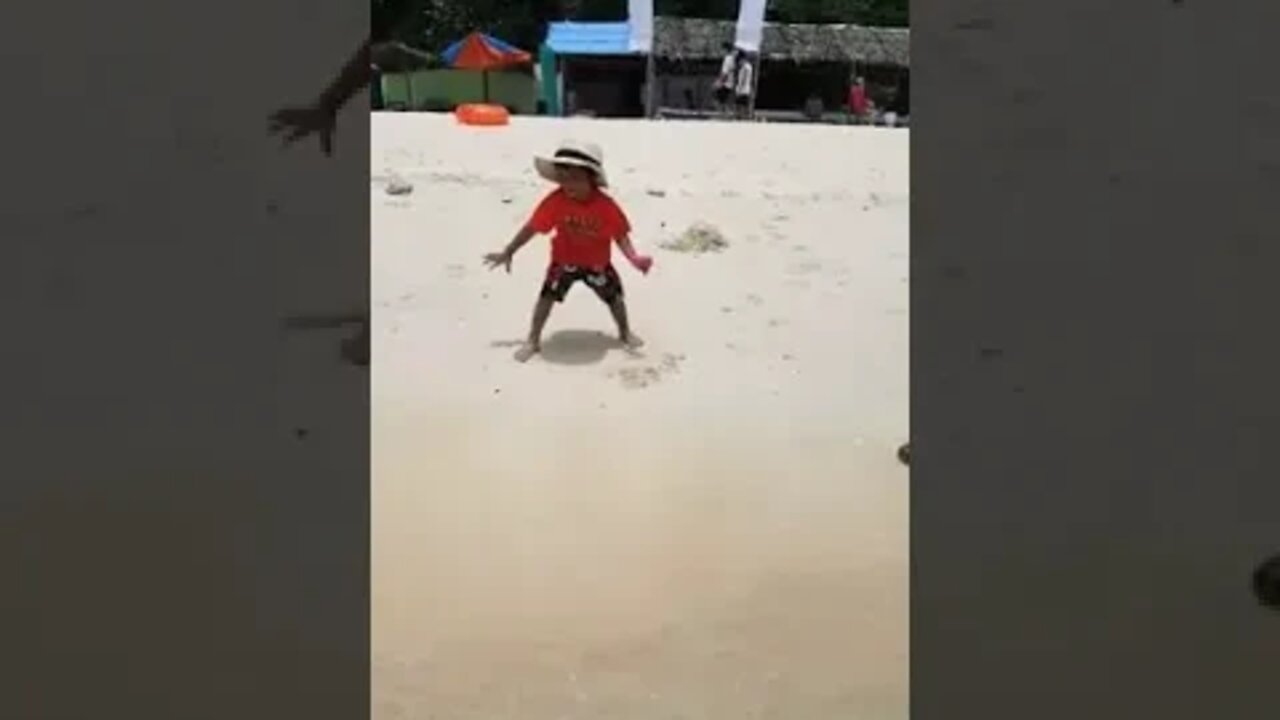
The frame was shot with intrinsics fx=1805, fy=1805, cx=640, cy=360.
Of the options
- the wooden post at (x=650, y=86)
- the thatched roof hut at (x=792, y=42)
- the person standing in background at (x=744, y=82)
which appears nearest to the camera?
the person standing in background at (x=744, y=82)

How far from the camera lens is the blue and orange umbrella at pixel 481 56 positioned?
58.4 ft

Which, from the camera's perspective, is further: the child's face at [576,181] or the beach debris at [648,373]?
the child's face at [576,181]

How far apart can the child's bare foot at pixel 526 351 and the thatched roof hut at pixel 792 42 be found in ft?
43.5

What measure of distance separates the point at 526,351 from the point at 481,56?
1250 centimetres

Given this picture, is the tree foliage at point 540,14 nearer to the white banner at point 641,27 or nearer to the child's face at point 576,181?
the white banner at point 641,27

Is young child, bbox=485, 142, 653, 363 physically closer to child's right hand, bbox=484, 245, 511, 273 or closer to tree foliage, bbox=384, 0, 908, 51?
child's right hand, bbox=484, 245, 511, 273
